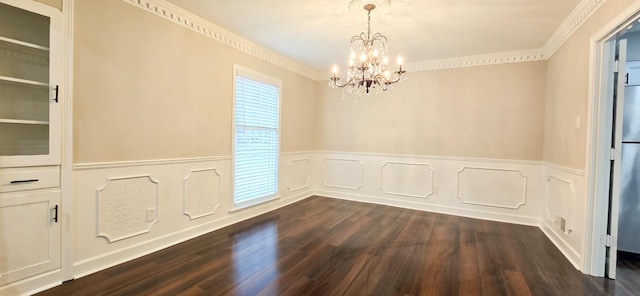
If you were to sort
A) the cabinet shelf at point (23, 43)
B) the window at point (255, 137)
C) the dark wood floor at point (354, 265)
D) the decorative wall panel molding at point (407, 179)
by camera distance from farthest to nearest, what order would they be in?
the decorative wall panel molding at point (407, 179) < the window at point (255, 137) < the dark wood floor at point (354, 265) < the cabinet shelf at point (23, 43)

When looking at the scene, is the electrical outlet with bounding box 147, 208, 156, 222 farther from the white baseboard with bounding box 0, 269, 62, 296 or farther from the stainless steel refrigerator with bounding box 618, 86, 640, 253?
the stainless steel refrigerator with bounding box 618, 86, 640, 253

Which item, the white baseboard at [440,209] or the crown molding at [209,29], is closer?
the crown molding at [209,29]

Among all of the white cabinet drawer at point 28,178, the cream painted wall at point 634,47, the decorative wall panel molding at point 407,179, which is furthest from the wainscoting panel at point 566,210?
the white cabinet drawer at point 28,178

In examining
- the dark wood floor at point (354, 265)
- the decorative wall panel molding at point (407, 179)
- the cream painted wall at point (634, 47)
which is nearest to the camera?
the dark wood floor at point (354, 265)

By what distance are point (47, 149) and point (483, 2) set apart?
3.87m

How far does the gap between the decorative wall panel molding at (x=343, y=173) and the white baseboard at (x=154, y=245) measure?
162cm

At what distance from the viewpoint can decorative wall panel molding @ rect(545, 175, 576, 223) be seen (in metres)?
2.88

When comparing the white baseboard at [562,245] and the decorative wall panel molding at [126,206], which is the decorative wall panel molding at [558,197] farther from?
the decorative wall panel molding at [126,206]

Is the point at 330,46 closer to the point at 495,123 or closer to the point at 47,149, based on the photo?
the point at 495,123

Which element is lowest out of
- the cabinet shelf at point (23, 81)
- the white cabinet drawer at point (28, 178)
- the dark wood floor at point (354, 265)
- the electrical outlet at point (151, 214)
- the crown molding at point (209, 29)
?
the dark wood floor at point (354, 265)

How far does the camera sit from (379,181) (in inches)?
198

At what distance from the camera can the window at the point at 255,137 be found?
149 inches

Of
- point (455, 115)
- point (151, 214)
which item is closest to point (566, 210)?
point (455, 115)

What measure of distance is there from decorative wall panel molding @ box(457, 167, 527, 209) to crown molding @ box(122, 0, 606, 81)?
167 centimetres
